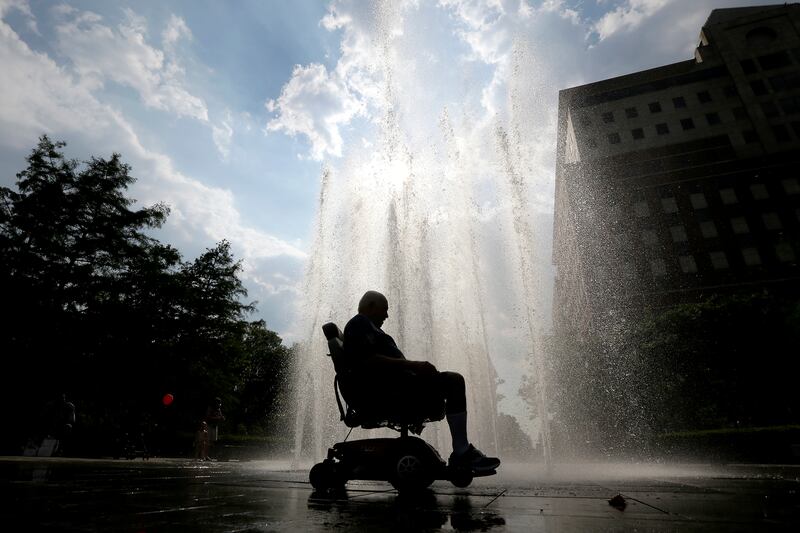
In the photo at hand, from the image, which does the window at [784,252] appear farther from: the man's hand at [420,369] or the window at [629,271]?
the man's hand at [420,369]

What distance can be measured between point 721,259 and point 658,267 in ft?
19.8

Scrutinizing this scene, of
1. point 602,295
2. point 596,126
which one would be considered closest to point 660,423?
point 602,295

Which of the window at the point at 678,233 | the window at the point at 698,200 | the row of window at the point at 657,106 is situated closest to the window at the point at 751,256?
the window at the point at 678,233

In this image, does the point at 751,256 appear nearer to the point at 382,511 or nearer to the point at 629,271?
the point at 629,271

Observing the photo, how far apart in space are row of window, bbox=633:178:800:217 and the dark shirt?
168ft

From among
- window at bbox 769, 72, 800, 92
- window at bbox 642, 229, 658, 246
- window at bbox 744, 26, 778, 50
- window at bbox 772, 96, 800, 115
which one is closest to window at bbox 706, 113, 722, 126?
window at bbox 772, 96, 800, 115

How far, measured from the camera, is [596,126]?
52.1m

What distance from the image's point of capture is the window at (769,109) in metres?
45.5

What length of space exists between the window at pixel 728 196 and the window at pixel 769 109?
1112cm

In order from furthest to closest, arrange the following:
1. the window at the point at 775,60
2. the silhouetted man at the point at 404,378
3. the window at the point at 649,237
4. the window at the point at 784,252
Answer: the window at the point at 775,60
the window at the point at 649,237
the window at the point at 784,252
the silhouetted man at the point at 404,378

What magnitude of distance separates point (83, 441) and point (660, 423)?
1153 inches

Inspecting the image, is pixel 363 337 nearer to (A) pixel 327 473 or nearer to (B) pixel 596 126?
(A) pixel 327 473

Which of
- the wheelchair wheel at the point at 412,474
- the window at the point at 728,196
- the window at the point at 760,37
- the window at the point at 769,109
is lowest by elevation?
the wheelchair wheel at the point at 412,474

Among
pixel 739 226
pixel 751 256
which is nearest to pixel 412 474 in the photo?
pixel 751 256
